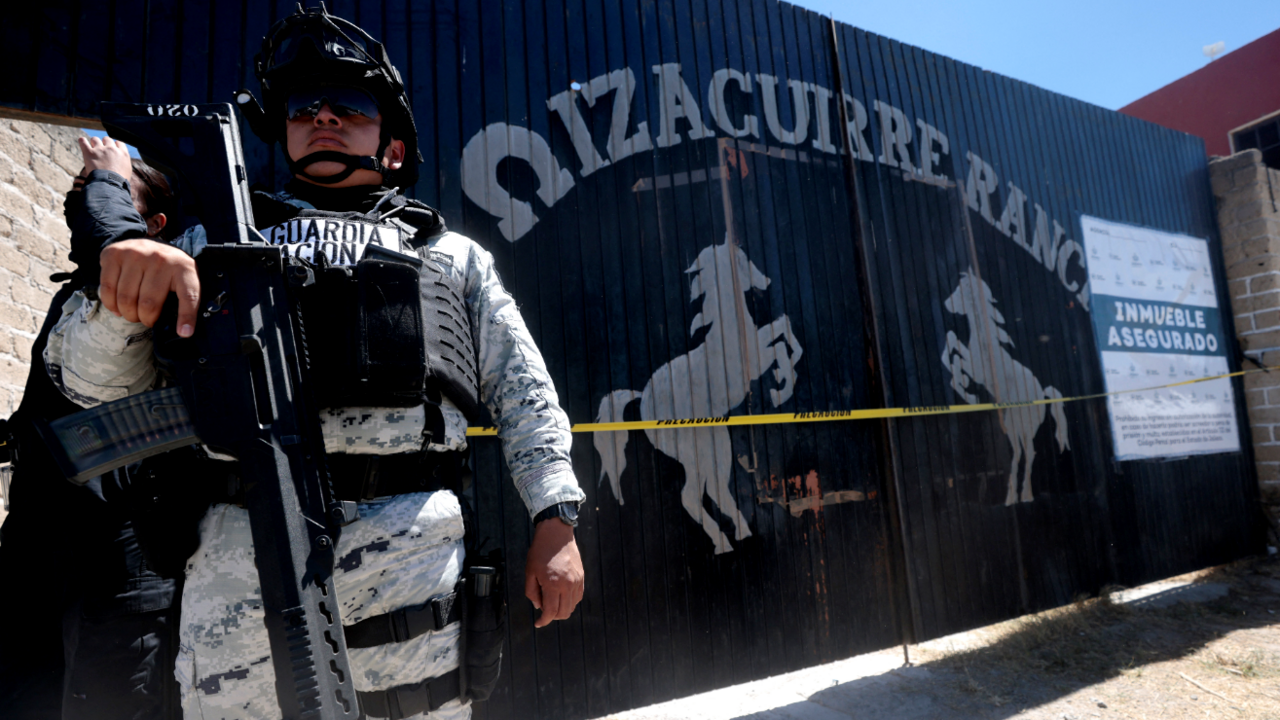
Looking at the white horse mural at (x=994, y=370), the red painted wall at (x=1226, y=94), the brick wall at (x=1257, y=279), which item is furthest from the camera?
the red painted wall at (x=1226, y=94)

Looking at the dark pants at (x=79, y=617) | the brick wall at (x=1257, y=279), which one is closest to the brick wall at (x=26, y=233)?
the dark pants at (x=79, y=617)

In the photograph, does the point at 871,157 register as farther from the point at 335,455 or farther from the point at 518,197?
the point at 335,455

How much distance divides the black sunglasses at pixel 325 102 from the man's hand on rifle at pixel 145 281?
24.9 inches

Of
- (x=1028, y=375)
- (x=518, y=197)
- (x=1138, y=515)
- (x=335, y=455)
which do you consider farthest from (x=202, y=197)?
(x=1138, y=515)

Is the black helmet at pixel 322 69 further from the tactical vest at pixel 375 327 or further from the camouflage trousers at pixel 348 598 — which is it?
the camouflage trousers at pixel 348 598

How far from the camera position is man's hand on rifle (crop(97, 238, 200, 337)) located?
1012mm

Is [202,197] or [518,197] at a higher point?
[518,197]

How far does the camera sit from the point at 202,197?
118cm

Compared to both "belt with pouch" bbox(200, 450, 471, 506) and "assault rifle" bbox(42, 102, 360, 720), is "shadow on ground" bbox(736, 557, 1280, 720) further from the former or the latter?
"assault rifle" bbox(42, 102, 360, 720)

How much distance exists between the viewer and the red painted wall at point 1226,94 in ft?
31.4

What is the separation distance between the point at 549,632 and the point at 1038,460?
365 centimetres

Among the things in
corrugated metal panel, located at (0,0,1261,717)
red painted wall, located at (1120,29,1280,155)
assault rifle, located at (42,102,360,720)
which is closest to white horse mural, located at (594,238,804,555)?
corrugated metal panel, located at (0,0,1261,717)

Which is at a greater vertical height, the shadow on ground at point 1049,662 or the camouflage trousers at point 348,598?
the camouflage trousers at point 348,598

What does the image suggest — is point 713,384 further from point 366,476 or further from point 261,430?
point 261,430
